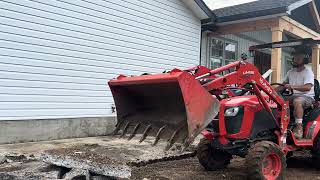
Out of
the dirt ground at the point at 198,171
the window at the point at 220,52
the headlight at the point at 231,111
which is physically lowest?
the dirt ground at the point at 198,171

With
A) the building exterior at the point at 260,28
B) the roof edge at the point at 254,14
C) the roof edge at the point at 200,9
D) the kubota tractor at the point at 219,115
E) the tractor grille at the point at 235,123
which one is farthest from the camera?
the roof edge at the point at 200,9

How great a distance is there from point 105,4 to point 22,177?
6.37 metres

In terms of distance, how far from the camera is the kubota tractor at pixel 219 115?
479cm

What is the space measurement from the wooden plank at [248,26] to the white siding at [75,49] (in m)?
1.84

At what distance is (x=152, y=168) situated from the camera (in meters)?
6.48

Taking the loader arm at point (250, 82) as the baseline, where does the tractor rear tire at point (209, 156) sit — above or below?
below

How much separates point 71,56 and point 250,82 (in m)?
5.33

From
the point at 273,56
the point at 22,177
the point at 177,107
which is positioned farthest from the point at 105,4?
the point at 22,177

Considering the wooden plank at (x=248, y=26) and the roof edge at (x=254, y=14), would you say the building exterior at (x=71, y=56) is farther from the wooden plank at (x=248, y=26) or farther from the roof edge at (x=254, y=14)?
the wooden plank at (x=248, y=26)

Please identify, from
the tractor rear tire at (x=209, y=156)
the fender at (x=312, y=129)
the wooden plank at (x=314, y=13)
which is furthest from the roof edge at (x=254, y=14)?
the tractor rear tire at (x=209, y=156)

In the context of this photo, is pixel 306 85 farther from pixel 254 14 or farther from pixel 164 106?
pixel 254 14

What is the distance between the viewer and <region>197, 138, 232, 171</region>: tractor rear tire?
6.23m

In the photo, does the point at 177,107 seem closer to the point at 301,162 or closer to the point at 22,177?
the point at 22,177

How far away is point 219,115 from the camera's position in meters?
5.60
